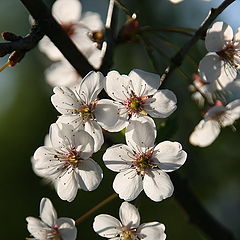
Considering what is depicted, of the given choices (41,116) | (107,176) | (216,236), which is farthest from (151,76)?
(41,116)

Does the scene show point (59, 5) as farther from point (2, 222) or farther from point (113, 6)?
point (2, 222)

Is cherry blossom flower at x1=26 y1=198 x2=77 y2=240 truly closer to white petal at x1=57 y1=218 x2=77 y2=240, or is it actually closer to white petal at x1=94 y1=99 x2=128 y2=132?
white petal at x1=57 y1=218 x2=77 y2=240

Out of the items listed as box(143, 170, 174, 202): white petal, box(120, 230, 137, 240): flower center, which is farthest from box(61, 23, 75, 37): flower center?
box(120, 230, 137, 240): flower center

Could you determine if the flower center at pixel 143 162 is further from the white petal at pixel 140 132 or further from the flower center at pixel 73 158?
the flower center at pixel 73 158

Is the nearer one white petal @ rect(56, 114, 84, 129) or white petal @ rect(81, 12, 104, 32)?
white petal @ rect(56, 114, 84, 129)

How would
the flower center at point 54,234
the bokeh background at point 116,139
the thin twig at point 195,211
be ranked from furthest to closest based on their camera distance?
the bokeh background at point 116,139
the thin twig at point 195,211
the flower center at point 54,234

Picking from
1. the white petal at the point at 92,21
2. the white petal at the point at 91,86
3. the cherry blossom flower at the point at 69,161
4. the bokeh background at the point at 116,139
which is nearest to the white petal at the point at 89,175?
the cherry blossom flower at the point at 69,161

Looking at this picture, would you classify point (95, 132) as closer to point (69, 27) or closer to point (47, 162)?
point (47, 162)
